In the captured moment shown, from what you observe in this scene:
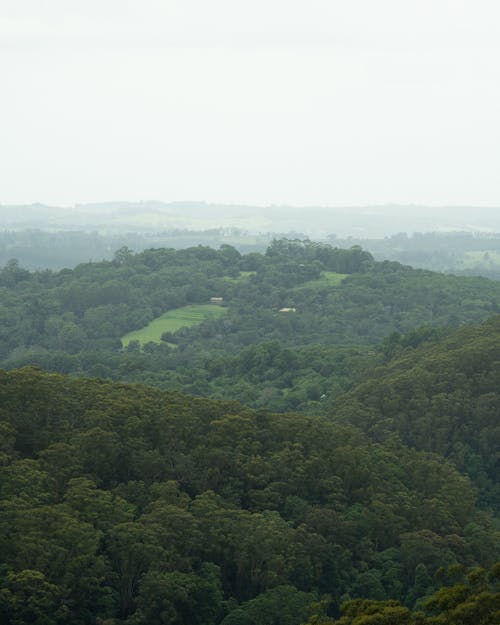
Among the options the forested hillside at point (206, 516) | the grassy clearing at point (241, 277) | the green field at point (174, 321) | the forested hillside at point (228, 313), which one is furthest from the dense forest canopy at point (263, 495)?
the grassy clearing at point (241, 277)

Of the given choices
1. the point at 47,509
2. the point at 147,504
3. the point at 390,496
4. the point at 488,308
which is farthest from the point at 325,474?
the point at 488,308

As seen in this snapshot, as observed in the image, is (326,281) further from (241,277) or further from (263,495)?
(263,495)

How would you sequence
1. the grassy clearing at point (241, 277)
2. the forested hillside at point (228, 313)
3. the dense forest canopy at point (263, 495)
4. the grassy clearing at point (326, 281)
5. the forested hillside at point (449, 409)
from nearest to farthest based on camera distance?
the dense forest canopy at point (263, 495) < the forested hillside at point (449, 409) < the forested hillside at point (228, 313) < the grassy clearing at point (326, 281) < the grassy clearing at point (241, 277)

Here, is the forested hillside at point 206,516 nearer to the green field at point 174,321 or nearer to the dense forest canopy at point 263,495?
the dense forest canopy at point 263,495

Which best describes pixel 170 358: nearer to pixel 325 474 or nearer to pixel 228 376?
pixel 228 376

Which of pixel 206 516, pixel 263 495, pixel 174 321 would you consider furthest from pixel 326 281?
pixel 206 516

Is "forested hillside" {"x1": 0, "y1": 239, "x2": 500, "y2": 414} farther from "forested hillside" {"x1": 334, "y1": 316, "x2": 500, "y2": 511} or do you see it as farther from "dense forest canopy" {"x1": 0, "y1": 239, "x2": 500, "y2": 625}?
"forested hillside" {"x1": 334, "y1": 316, "x2": 500, "y2": 511}
